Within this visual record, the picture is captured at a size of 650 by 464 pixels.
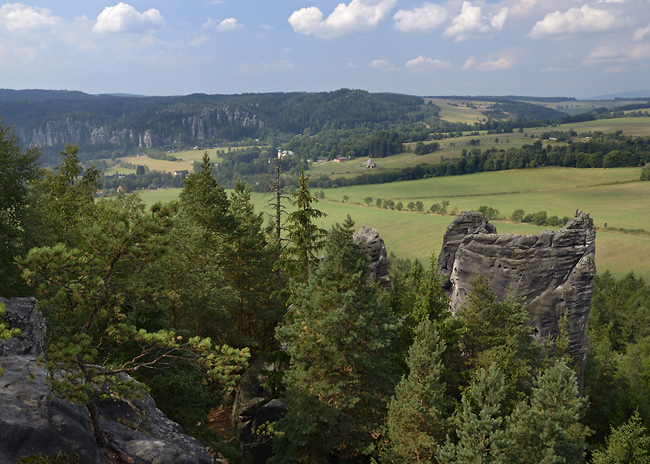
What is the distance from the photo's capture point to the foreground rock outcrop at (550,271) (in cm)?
3400

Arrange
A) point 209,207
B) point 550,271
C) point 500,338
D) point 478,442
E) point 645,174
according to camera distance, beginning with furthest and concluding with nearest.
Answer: point 645,174, point 550,271, point 209,207, point 500,338, point 478,442

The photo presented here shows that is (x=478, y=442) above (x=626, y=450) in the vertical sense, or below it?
above

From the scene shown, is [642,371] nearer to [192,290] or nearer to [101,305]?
[192,290]

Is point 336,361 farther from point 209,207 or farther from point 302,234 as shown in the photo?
point 209,207

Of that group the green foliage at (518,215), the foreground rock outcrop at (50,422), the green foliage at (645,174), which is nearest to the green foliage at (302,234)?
the foreground rock outcrop at (50,422)

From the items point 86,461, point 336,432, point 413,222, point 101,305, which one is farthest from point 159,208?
point 413,222

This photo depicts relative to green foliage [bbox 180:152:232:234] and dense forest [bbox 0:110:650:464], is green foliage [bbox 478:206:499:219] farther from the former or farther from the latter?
green foliage [bbox 180:152:232:234]

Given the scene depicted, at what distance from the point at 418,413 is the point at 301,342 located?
6.32 m

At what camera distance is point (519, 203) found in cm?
14162

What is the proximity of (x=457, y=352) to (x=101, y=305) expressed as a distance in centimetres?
2244

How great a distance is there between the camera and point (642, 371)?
182 ft

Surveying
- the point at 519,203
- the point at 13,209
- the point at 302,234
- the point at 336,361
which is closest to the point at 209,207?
the point at 302,234

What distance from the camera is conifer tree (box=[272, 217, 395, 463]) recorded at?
802 inches

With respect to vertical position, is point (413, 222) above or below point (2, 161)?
below
